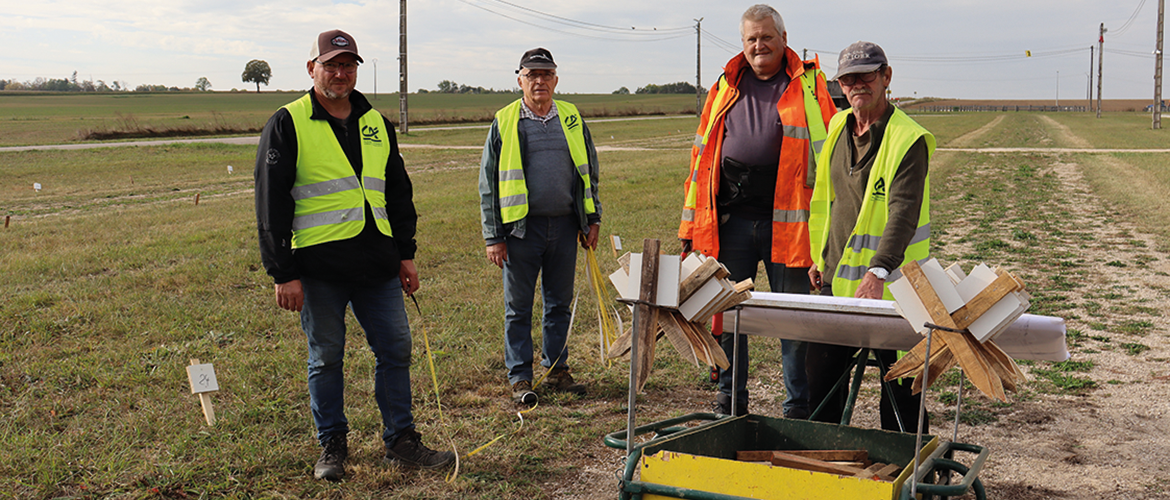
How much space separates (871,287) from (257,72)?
119 metres

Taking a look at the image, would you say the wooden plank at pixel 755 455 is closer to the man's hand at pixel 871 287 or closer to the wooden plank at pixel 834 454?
the wooden plank at pixel 834 454

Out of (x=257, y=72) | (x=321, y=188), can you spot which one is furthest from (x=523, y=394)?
(x=257, y=72)

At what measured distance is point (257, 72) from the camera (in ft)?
364

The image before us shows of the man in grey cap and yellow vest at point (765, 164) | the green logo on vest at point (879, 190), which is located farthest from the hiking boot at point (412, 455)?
the green logo on vest at point (879, 190)

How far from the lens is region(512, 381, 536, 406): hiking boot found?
501cm

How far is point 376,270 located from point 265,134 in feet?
2.53

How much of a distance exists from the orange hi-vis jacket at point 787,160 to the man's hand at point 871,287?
802 mm

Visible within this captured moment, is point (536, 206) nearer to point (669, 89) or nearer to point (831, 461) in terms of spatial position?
point (831, 461)

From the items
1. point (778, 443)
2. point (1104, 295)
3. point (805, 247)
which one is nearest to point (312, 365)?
point (778, 443)

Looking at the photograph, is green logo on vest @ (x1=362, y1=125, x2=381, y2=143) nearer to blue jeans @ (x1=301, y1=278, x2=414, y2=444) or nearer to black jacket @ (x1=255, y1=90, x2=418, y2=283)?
black jacket @ (x1=255, y1=90, x2=418, y2=283)

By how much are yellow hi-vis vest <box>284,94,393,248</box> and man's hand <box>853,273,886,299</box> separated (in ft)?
7.21

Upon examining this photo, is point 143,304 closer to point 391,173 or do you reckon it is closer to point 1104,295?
point 391,173

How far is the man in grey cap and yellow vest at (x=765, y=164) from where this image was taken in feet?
13.5

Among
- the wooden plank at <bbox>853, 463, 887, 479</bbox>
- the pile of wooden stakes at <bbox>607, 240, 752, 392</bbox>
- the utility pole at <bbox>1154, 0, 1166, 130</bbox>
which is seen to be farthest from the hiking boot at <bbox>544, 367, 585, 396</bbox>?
the utility pole at <bbox>1154, 0, 1166, 130</bbox>
